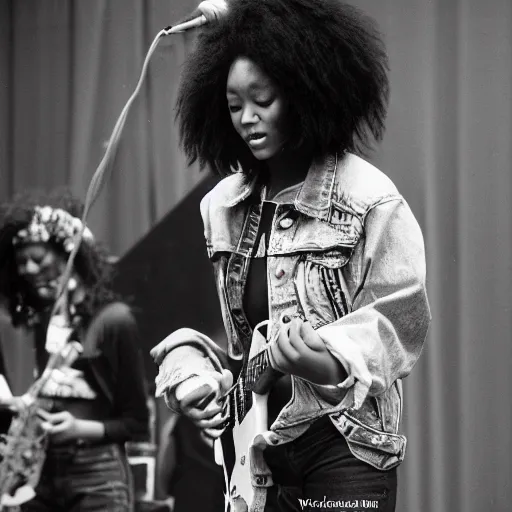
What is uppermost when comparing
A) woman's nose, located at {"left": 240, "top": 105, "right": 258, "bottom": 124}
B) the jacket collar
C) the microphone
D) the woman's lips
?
the microphone

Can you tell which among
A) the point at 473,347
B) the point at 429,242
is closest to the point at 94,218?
the point at 429,242

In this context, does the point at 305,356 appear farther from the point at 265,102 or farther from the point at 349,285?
the point at 265,102

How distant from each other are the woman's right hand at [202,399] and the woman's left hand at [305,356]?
213mm

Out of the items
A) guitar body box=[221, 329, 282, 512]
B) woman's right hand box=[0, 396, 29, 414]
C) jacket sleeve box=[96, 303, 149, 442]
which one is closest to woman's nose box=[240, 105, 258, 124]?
guitar body box=[221, 329, 282, 512]

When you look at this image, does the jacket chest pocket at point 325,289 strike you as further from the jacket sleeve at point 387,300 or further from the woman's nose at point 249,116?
the woman's nose at point 249,116

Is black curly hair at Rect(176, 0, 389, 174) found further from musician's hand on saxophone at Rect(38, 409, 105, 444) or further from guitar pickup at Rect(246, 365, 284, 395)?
musician's hand on saxophone at Rect(38, 409, 105, 444)

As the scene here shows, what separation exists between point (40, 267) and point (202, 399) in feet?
4.59

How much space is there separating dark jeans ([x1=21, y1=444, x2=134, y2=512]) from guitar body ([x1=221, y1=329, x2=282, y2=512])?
3.73 ft

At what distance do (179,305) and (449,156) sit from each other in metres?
0.90

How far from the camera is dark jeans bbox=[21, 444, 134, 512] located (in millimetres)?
2754

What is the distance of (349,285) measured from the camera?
159 cm

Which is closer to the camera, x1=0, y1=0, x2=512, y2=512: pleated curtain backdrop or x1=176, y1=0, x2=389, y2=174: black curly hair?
x1=176, y1=0, x2=389, y2=174: black curly hair

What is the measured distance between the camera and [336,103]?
5.28ft

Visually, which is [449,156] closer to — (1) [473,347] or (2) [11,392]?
(1) [473,347]
